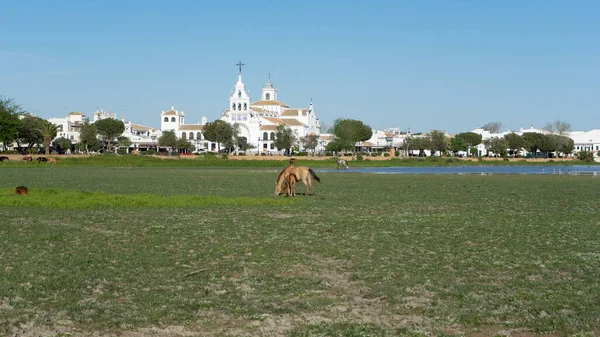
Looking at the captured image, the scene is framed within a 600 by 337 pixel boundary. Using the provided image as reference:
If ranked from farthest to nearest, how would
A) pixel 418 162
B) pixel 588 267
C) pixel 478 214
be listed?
pixel 418 162, pixel 478 214, pixel 588 267

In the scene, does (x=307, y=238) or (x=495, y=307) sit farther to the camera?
(x=307, y=238)

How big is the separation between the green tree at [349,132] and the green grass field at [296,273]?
147743mm

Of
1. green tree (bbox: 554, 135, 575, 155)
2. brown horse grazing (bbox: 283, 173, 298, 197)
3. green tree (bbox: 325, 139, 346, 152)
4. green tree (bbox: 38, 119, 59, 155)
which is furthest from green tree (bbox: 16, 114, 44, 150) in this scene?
brown horse grazing (bbox: 283, 173, 298, 197)

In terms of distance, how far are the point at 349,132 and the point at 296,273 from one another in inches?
6462

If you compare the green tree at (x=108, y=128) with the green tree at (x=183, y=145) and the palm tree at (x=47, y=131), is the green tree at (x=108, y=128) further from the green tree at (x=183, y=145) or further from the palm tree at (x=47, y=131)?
the palm tree at (x=47, y=131)

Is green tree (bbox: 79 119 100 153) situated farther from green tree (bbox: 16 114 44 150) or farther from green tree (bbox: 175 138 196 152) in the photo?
green tree (bbox: 175 138 196 152)

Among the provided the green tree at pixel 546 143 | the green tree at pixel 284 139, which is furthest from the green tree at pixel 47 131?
the green tree at pixel 546 143

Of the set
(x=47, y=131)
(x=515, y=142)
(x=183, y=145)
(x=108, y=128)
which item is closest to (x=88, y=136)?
(x=108, y=128)

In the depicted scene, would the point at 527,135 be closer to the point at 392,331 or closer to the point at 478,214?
the point at 478,214

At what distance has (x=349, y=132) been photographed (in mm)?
178375

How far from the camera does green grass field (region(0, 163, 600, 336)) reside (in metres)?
11.3

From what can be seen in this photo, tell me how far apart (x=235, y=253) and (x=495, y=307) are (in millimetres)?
6635

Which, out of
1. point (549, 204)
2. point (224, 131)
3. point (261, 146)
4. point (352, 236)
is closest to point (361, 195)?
point (549, 204)

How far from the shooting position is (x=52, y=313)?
11.6 m
